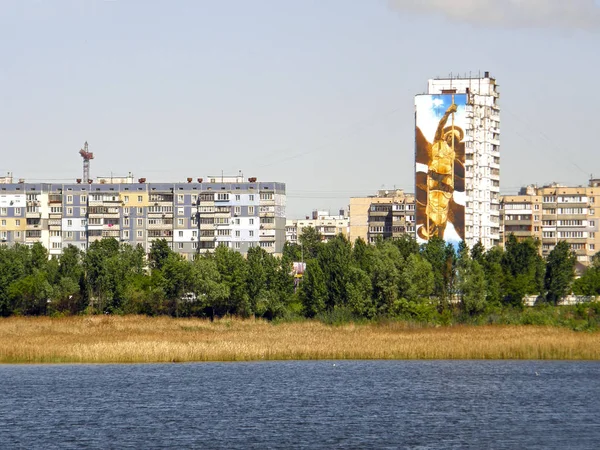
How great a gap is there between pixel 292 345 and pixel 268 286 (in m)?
34.4

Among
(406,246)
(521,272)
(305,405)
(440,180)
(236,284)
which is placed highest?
(440,180)

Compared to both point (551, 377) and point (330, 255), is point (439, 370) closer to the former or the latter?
point (551, 377)

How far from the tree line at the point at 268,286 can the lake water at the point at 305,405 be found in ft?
101

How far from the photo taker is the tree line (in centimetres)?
10600

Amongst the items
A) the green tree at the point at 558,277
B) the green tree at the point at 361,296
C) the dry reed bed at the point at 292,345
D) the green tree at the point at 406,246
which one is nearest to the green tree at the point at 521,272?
the green tree at the point at 558,277

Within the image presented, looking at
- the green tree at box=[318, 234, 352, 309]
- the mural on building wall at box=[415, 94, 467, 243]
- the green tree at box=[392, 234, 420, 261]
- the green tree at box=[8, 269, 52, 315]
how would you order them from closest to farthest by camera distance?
the green tree at box=[318, 234, 352, 309] < the green tree at box=[8, 269, 52, 315] < the green tree at box=[392, 234, 420, 261] < the mural on building wall at box=[415, 94, 467, 243]

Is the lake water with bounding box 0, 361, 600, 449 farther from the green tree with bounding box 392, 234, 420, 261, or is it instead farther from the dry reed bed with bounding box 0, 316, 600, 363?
the green tree with bounding box 392, 234, 420, 261

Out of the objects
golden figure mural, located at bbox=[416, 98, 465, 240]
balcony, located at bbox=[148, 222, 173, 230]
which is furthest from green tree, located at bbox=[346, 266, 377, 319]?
balcony, located at bbox=[148, 222, 173, 230]

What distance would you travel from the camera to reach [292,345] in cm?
7819

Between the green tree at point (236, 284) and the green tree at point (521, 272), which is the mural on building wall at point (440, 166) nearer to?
the green tree at point (521, 272)

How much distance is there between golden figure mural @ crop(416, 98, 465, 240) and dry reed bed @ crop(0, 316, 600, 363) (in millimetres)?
70413

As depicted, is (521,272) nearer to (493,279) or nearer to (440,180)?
(493,279)

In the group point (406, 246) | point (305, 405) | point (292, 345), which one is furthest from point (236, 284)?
point (305, 405)

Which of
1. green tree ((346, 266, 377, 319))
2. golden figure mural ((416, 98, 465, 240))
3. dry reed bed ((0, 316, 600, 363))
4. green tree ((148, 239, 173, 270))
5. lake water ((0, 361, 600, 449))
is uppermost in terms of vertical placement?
golden figure mural ((416, 98, 465, 240))
